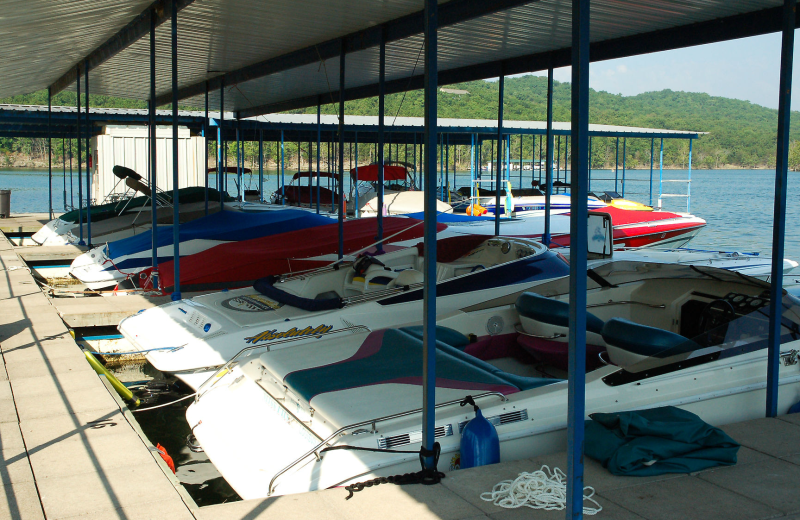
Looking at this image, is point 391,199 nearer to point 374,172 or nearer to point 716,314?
point 374,172

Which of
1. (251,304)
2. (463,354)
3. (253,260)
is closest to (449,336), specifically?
(463,354)

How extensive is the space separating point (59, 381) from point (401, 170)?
14.7m

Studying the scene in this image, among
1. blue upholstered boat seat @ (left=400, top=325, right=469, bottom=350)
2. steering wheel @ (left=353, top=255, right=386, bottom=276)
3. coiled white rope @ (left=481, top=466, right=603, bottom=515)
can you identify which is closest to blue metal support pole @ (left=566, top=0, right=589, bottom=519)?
coiled white rope @ (left=481, top=466, right=603, bottom=515)

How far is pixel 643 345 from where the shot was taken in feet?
15.5

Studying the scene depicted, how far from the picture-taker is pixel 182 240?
1148 centimetres

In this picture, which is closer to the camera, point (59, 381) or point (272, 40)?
point (59, 381)

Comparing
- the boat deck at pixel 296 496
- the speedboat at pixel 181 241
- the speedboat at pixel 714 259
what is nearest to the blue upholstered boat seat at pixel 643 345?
the boat deck at pixel 296 496

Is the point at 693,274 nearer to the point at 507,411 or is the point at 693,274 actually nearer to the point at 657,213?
the point at 507,411

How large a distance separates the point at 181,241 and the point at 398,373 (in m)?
7.69

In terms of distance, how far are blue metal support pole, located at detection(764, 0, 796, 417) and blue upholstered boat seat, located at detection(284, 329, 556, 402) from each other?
147 centimetres

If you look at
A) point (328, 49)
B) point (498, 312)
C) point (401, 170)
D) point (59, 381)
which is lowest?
point (59, 381)

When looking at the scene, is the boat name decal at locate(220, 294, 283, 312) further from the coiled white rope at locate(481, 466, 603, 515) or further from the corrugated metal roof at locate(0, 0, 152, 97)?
the coiled white rope at locate(481, 466, 603, 515)

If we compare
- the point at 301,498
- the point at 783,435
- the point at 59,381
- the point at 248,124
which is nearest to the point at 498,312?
the point at 783,435

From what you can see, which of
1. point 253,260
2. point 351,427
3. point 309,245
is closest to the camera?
point 351,427
